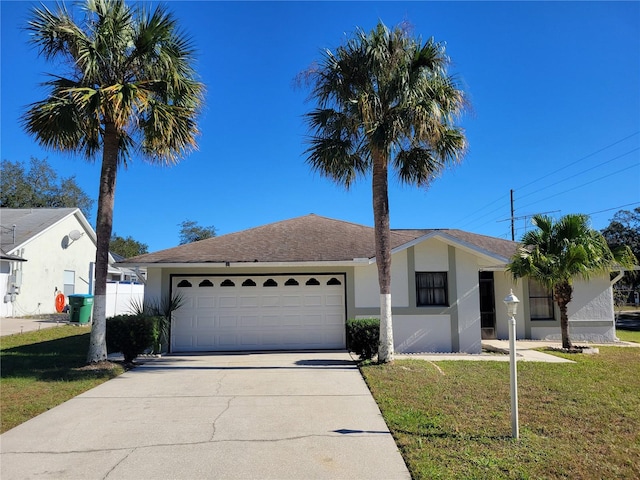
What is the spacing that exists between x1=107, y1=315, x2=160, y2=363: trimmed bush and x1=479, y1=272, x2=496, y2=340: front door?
11.4 m

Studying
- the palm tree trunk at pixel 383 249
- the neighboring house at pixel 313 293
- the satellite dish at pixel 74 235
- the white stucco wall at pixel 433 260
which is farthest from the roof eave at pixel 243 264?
the satellite dish at pixel 74 235

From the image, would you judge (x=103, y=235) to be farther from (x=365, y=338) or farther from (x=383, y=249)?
(x=365, y=338)

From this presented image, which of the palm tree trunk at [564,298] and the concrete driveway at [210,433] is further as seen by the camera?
the palm tree trunk at [564,298]

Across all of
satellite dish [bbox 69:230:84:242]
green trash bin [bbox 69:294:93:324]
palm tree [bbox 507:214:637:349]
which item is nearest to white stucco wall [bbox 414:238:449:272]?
palm tree [bbox 507:214:637:349]

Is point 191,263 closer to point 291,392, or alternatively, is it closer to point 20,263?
point 291,392

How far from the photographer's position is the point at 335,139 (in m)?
10.5

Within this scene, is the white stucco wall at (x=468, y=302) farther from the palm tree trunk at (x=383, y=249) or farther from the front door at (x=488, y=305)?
the palm tree trunk at (x=383, y=249)

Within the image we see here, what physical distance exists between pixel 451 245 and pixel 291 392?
7.30 m

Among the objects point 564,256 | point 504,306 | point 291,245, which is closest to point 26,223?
point 291,245

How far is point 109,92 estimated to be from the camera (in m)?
9.02

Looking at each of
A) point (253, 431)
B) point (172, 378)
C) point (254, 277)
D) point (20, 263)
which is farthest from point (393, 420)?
point (20, 263)

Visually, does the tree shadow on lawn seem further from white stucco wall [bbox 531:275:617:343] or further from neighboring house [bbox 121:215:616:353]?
white stucco wall [bbox 531:275:617:343]

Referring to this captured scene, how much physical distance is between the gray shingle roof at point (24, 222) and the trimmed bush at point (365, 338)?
18.5m

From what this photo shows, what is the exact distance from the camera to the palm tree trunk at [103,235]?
31.3 feet
